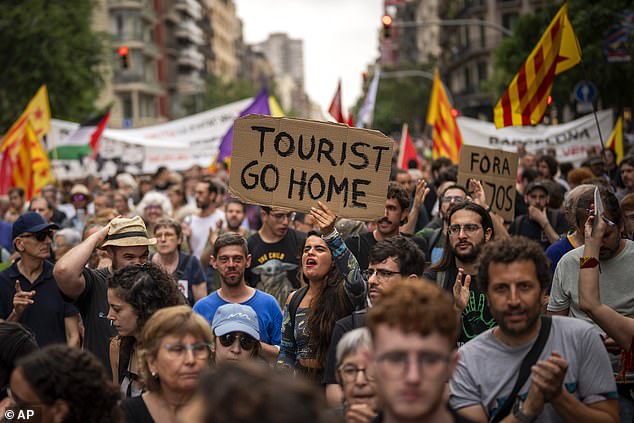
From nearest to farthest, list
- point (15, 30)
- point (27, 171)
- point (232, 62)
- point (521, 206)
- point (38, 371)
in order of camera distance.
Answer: point (38, 371)
point (521, 206)
point (27, 171)
point (15, 30)
point (232, 62)

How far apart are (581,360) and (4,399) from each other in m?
2.66

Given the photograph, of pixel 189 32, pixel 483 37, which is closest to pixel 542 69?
pixel 483 37

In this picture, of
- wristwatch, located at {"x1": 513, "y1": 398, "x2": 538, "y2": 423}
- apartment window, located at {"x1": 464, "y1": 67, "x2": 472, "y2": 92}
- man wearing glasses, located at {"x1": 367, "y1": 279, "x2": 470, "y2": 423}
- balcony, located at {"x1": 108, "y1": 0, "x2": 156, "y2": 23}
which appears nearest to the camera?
man wearing glasses, located at {"x1": 367, "y1": 279, "x2": 470, "y2": 423}

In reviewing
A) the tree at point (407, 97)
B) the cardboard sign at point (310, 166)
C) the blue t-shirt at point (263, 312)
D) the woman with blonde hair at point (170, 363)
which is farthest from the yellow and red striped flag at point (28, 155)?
the tree at point (407, 97)

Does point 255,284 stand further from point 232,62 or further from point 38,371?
point 232,62

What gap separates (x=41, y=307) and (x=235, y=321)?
83.3 inches

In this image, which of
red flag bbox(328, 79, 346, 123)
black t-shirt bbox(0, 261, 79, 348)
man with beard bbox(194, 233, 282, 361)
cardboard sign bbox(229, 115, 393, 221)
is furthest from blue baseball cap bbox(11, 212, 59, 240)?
red flag bbox(328, 79, 346, 123)

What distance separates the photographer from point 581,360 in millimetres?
3623

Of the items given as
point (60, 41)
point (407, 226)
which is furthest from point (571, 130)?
point (60, 41)

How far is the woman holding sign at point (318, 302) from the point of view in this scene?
5.12 m

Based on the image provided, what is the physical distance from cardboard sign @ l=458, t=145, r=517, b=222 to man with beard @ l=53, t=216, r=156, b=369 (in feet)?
11.5

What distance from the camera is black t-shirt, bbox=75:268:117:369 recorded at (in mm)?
5566

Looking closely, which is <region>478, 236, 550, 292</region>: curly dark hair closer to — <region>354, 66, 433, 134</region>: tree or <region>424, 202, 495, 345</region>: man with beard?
<region>424, 202, 495, 345</region>: man with beard

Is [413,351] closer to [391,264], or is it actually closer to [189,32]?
[391,264]
